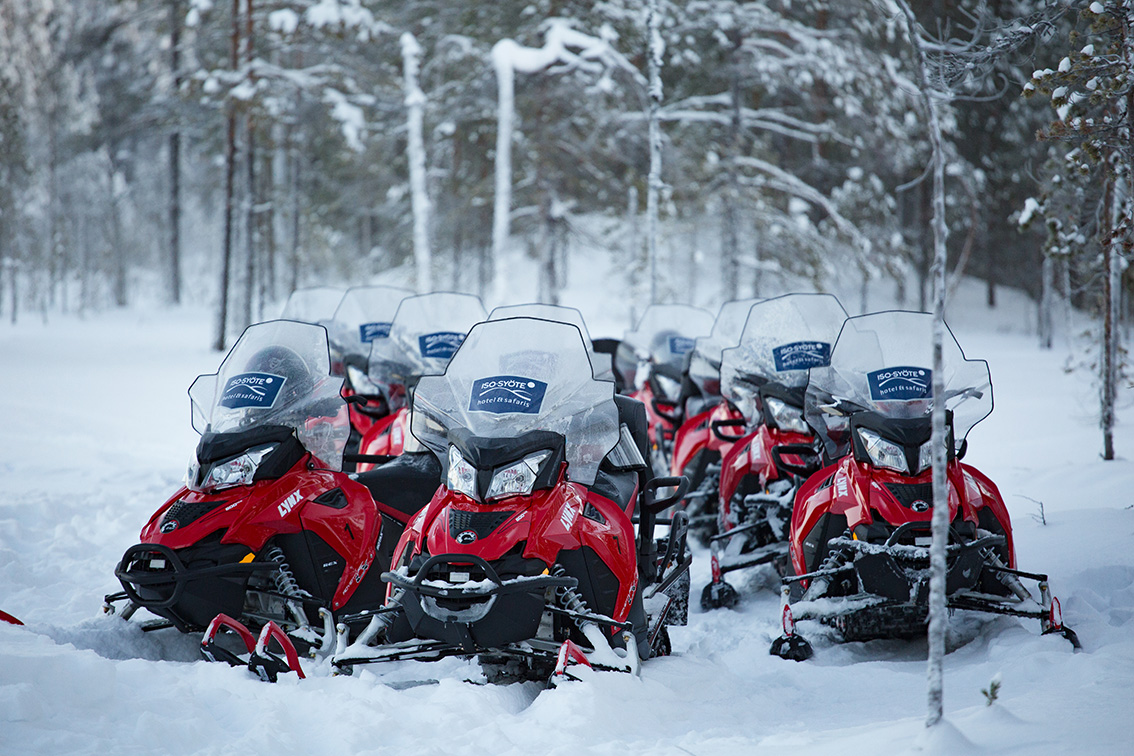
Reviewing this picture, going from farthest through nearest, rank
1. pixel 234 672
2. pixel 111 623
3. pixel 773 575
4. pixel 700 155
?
pixel 700 155, pixel 773 575, pixel 111 623, pixel 234 672

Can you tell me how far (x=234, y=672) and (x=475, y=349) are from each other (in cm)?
155

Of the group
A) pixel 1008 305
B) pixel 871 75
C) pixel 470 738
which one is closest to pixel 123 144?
pixel 871 75

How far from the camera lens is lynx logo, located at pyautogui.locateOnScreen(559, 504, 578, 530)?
3.29 m

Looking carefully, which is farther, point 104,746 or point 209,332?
point 209,332

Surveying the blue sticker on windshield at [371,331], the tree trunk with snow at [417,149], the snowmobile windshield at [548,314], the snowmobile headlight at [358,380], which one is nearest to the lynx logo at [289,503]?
the snowmobile windshield at [548,314]

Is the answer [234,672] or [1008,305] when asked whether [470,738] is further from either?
[1008,305]

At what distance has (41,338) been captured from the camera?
20906mm

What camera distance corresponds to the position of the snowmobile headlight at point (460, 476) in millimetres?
3299

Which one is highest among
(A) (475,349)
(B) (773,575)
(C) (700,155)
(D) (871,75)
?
(D) (871,75)

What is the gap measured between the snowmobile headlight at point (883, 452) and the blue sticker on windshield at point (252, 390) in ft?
8.79

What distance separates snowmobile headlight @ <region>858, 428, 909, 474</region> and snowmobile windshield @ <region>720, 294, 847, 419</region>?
1.61 meters

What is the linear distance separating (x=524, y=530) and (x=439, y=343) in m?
3.13

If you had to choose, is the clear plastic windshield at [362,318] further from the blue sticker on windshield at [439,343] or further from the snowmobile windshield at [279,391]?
the snowmobile windshield at [279,391]

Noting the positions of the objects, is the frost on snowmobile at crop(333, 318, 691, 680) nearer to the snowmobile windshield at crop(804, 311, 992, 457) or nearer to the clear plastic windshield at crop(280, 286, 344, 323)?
the snowmobile windshield at crop(804, 311, 992, 457)
